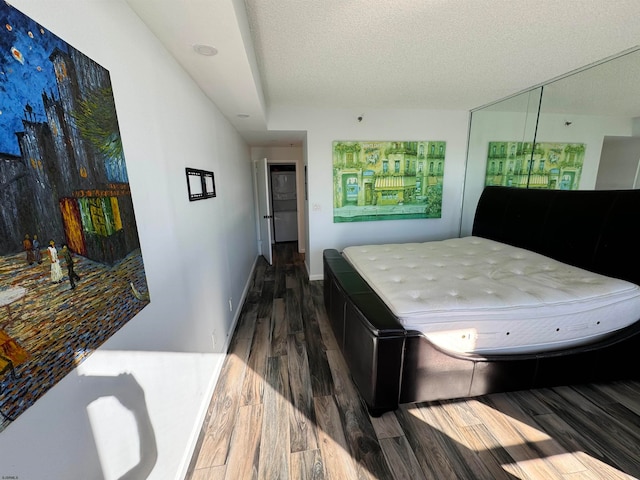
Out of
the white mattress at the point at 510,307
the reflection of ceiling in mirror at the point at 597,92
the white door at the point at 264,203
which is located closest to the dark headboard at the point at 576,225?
the white mattress at the point at 510,307

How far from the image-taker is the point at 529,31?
1765mm

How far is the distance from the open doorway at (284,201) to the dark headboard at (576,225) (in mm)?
4176

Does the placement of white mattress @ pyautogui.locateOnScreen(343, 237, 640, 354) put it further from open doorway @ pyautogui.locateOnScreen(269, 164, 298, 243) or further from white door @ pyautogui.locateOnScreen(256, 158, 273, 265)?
open doorway @ pyautogui.locateOnScreen(269, 164, 298, 243)

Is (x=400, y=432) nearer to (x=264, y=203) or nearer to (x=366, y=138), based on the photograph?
(x=366, y=138)

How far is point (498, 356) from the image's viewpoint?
5.41 ft

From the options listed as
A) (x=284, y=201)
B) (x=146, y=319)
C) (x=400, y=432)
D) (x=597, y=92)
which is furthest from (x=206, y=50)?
(x=284, y=201)

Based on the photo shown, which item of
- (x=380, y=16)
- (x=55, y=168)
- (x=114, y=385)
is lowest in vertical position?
(x=114, y=385)

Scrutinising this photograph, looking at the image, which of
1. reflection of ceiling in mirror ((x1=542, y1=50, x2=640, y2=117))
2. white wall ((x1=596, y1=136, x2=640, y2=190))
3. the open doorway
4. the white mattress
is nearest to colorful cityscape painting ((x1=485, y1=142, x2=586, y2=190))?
white wall ((x1=596, y1=136, x2=640, y2=190))

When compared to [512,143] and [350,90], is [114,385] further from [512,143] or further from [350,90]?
[512,143]

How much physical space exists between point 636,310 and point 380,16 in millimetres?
2585

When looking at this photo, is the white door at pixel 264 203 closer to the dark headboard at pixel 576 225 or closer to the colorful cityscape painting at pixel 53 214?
the dark headboard at pixel 576 225

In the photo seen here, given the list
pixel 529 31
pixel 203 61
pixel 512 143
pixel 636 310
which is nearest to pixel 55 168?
pixel 203 61

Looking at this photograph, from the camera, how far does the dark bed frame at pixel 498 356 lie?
5.12 ft

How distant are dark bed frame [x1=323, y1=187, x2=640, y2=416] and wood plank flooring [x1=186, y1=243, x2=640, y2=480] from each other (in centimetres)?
13
